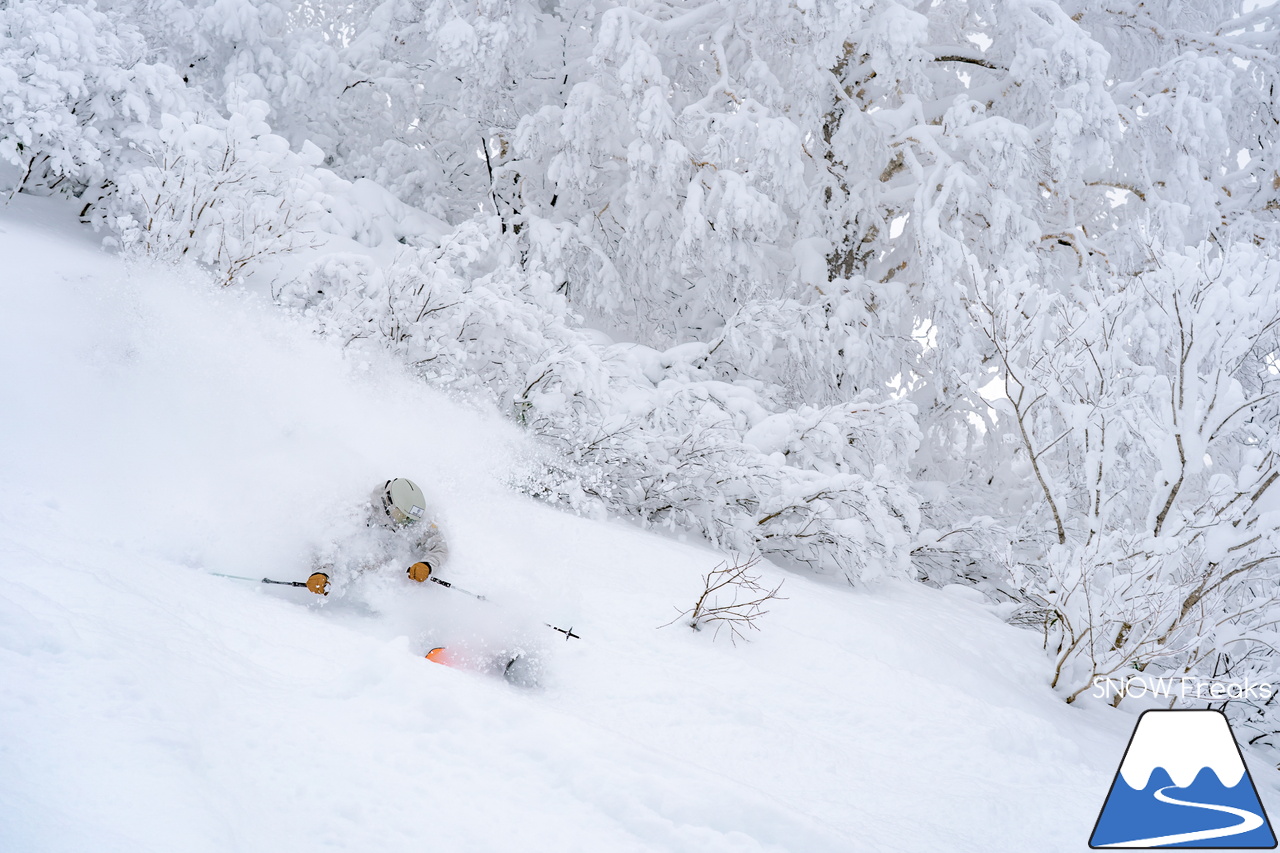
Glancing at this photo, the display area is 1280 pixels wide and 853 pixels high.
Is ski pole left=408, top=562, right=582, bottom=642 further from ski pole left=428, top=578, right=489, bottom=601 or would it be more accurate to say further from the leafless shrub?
the leafless shrub

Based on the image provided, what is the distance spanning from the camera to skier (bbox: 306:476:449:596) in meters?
4.03

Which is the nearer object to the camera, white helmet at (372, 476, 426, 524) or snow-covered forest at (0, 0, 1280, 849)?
white helmet at (372, 476, 426, 524)

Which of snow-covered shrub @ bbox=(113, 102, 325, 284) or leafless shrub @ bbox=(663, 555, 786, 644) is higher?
snow-covered shrub @ bbox=(113, 102, 325, 284)

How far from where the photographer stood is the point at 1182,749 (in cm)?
378

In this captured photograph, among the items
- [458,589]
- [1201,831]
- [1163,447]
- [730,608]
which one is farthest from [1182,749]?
[458,589]

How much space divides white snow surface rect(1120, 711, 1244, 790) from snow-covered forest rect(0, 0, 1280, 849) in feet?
1.49

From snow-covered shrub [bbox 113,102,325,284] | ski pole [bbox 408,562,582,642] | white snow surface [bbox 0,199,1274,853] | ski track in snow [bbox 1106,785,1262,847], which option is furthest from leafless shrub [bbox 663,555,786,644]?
snow-covered shrub [bbox 113,102,325,284]

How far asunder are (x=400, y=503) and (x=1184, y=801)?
12.8 feet

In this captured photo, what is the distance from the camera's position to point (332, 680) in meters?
2.61

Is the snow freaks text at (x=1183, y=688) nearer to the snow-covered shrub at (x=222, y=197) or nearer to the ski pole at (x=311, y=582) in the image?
the ski pole at (x=311, y=582)

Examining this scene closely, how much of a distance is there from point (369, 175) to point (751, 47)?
5.84m

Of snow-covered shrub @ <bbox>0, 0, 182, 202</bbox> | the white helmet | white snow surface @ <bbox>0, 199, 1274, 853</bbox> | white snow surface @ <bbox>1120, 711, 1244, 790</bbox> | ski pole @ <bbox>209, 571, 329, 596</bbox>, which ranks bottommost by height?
ski pole @ <bbox>209, 571, 329, 596</bbox>

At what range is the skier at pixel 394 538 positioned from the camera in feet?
13.2

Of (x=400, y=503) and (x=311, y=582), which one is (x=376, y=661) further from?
(x=400, y=503)
